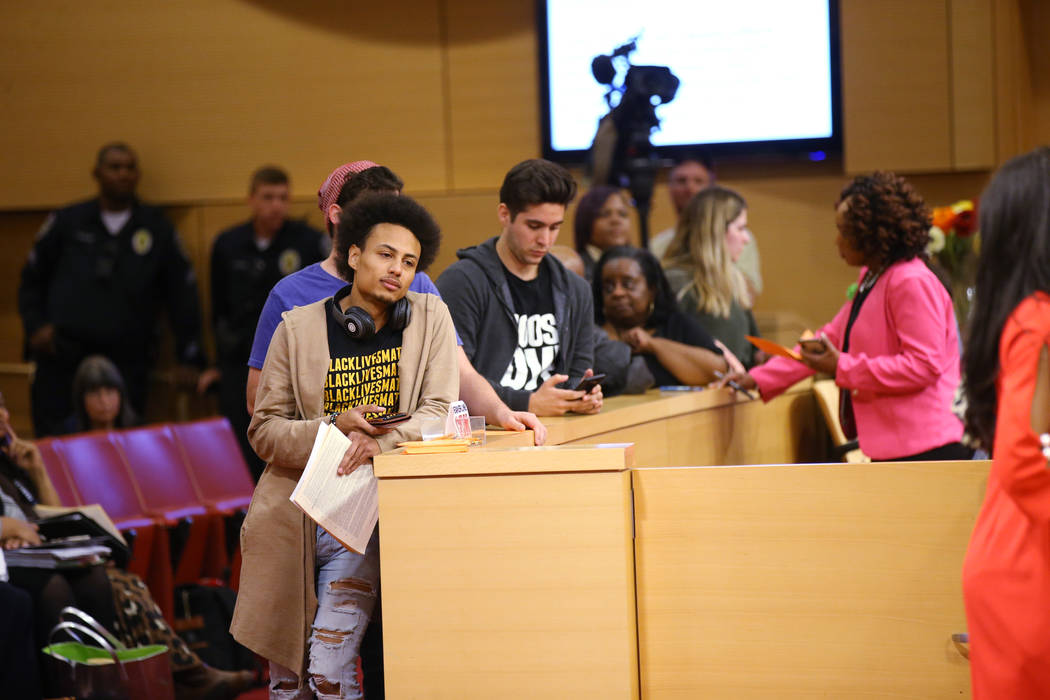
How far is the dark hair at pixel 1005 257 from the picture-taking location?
71.4 inches

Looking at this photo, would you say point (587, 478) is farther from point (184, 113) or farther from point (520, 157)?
point (184, 113)

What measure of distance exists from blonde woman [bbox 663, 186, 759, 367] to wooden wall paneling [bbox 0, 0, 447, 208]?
278cm

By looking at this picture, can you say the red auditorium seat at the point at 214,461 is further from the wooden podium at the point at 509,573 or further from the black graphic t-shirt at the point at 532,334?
the wooden podium at the point at 509,573

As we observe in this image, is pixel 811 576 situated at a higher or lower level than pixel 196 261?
lower

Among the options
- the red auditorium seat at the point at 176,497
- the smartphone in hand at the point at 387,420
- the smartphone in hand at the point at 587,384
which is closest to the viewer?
the smartphone in hand at the point at 387,420

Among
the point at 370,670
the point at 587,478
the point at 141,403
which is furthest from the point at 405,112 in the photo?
the point at 587,478

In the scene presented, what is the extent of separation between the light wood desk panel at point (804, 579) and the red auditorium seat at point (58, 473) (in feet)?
10.1

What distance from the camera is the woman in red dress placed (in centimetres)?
176

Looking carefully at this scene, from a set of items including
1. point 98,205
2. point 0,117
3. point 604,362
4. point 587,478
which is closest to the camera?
point 587,478

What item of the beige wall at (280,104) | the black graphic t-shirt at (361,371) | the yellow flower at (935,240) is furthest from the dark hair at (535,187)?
the beige wall at (280,104)

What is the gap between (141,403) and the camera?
7.18 m

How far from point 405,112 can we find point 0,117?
2.51 m

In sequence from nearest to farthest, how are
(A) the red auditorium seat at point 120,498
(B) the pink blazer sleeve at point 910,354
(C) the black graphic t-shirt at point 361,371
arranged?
(C) the black graphic t-shirt at point 361,371 < (B) the pink blazer sleeve at point 910,354 < (A) the red auditorium seat at point 120,498

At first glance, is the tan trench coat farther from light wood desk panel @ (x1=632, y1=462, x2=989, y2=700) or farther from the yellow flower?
the yellow flower
